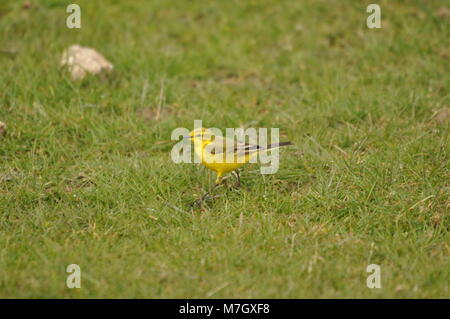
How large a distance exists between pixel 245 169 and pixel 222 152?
73 centimetres

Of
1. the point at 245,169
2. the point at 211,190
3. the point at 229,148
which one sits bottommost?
the point at 211,190

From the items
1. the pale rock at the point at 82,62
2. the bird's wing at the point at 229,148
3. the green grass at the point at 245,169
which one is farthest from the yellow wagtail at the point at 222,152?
the pale rock at the point at 82,62

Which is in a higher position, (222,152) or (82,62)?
(82,62)

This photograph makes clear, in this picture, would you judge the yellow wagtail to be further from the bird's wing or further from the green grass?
the green grass

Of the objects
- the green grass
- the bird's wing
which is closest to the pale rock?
the green grass

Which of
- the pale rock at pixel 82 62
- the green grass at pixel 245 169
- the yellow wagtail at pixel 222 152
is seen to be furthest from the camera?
the pale rock at pixel 82 62

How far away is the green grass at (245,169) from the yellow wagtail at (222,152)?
349 mm

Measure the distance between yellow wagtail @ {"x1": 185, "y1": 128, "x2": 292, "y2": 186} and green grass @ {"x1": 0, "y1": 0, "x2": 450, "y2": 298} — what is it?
0.35 metres

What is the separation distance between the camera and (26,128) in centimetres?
643

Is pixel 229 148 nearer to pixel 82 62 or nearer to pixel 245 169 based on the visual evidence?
pixel 245 169

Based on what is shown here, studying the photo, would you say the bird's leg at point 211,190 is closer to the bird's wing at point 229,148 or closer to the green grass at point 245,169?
the green grass at point 245,169

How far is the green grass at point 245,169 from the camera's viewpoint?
4391 millimetres

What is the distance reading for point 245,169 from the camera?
19.6 feet

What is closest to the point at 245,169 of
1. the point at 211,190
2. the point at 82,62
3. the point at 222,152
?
the point at 211,190
